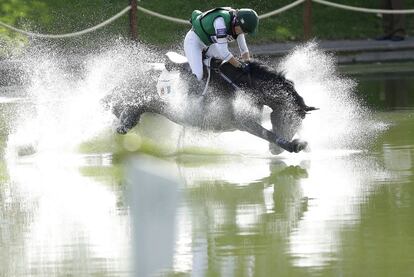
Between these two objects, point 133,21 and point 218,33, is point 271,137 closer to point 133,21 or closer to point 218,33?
point 218,33

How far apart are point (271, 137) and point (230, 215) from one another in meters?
3.04

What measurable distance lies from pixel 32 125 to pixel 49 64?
19.6ft

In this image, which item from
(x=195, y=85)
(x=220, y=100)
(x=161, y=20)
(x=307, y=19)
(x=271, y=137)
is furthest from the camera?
(x=161, y=20)

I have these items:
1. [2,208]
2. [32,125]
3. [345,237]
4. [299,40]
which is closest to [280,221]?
[345,237]

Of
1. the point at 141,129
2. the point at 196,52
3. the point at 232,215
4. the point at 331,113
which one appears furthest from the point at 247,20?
the point at 232,215

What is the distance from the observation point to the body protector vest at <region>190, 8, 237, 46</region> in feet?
42.3

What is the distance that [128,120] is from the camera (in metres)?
13.7

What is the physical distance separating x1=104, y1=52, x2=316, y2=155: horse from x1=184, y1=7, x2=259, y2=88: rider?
13 centimetres

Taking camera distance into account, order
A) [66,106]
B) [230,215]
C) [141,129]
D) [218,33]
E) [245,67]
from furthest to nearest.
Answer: [66,106] < [141,129] < [245,67] < [218,33] < [230,215]

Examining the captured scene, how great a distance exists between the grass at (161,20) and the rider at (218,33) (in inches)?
382

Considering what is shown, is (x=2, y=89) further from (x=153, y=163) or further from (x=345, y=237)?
(x=345, y=237)

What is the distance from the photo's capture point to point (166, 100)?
44.3ft

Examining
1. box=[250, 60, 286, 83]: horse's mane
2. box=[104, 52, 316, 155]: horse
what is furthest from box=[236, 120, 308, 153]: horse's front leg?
box=[250, 60, 286, 83]: horse's mane

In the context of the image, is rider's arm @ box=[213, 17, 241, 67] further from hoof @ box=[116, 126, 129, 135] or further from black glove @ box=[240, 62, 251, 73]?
hoof @ box=[116, 126, 129, 135]
